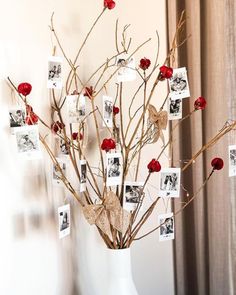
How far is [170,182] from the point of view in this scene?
1.20m

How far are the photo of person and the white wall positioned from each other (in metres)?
0.03

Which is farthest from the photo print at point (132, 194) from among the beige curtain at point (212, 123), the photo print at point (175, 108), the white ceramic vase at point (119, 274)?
the beige curtain at point (212, 123)

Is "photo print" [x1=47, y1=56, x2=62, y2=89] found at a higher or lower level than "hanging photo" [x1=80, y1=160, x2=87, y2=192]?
higher

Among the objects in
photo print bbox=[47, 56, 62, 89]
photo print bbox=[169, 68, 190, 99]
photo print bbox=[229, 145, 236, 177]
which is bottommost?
photo print bbox=[229, 145, 236, 177]

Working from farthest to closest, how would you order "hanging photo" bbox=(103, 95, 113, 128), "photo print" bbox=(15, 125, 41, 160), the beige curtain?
the beige curtain, "hanging photo" bbox=(103, 95, 113, 128), "photo print" bbox=(15, 125, 41, 160)

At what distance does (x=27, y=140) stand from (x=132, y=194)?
375 millimetres

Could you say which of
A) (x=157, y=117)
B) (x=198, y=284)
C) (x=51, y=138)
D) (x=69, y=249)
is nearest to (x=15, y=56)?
(x=51, y=138)

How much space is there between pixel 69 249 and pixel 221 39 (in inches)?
40.9

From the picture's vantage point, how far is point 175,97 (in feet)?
4.05

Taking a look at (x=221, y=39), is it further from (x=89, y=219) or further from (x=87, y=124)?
(x=89, y=219)

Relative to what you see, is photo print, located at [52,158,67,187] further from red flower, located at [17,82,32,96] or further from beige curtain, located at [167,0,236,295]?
beige curtain, located at [167,0,236,295]

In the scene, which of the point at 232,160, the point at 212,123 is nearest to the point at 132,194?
the point at 232,160

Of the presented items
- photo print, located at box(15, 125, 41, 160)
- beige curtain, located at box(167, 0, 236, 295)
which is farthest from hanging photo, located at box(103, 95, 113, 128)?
beige curtain, located at box(167, 0, 236, 295)

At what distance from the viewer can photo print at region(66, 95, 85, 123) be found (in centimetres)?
120
